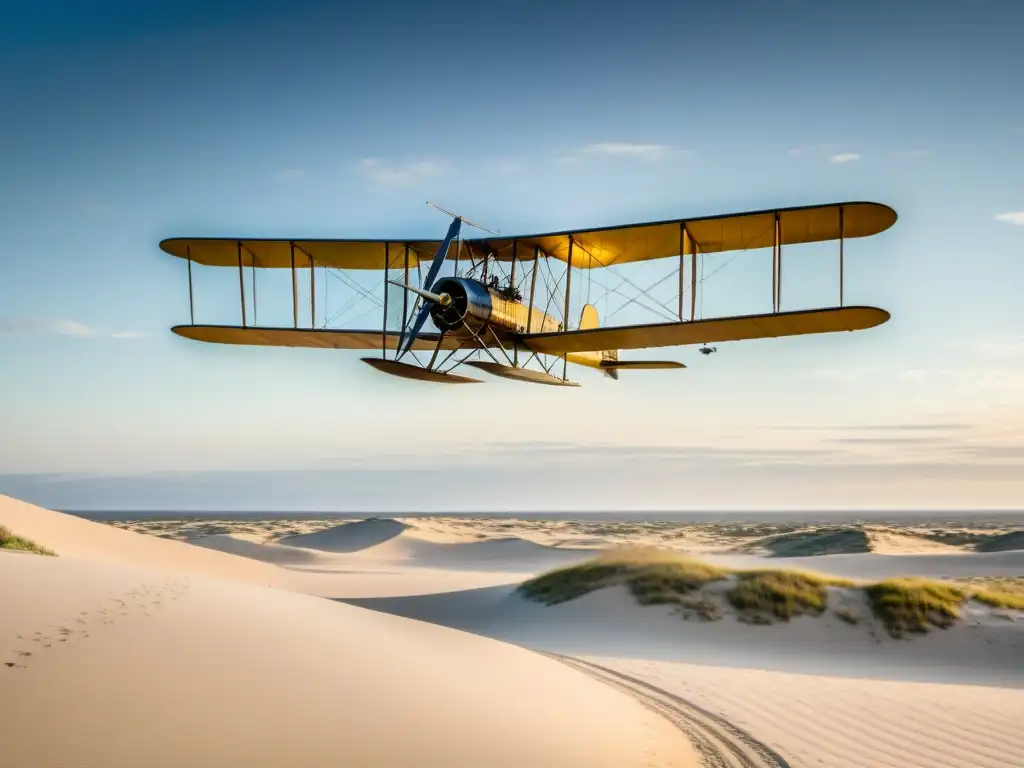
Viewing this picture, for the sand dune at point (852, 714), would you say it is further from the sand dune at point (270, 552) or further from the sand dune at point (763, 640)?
the sand dune at point (270, 552)

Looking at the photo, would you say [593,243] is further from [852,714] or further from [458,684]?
[458,684]

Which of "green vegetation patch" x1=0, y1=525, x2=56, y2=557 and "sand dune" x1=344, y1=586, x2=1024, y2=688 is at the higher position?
"green vegetation patch" x1=0, y1=525, x2=56, y2=557

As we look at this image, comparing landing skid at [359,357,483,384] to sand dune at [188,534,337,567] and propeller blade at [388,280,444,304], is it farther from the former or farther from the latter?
sand dune at [188,534,337,567]

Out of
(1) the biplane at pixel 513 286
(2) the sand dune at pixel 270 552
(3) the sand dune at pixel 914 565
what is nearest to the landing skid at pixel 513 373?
(1) the biplane at pixel 513 286

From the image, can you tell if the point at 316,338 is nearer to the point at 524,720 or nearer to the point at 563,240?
the point at 563,240

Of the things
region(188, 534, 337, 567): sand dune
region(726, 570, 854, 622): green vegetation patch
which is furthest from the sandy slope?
region(188, 534, 337, 567): sand dune

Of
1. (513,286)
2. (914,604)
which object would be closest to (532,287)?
(513,286)
